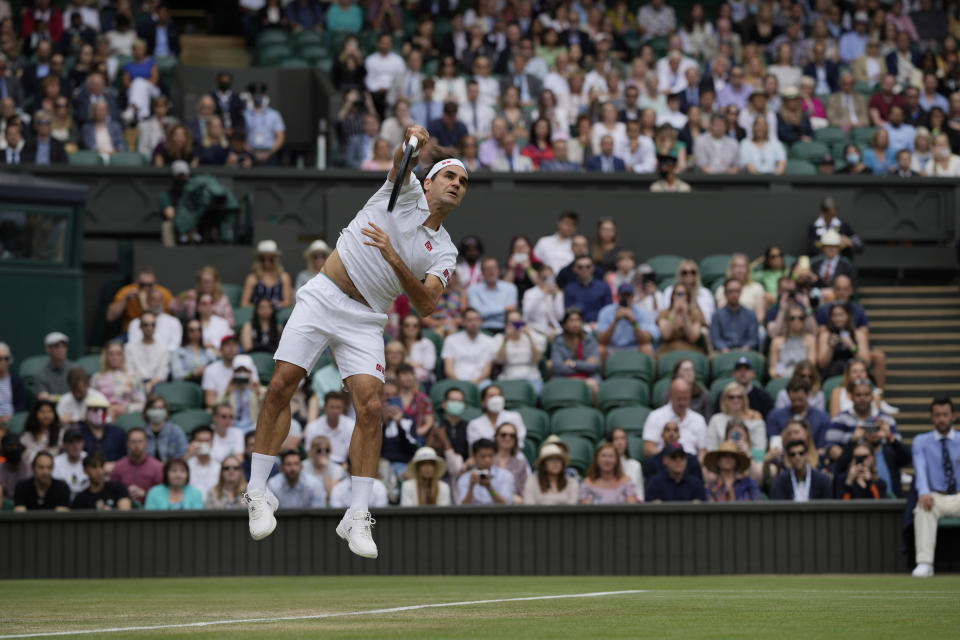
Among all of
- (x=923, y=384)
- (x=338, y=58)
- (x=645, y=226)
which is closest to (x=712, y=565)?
(x=923, y=384)

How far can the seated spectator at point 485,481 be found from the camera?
13828 mm

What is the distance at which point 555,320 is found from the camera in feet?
55.4

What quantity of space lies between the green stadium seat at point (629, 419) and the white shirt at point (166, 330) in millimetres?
4394

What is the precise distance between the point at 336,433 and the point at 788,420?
14.1ft

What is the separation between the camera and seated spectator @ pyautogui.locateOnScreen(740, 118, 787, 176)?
20.1 meters

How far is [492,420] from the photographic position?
14.7m

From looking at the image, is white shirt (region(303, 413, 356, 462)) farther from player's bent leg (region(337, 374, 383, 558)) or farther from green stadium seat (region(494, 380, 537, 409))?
player's bent leg (region(337, 374, 383, 558))

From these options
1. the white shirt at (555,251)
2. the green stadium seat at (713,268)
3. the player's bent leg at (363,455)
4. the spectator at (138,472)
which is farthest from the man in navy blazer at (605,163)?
the player's bent leg at (363,455)

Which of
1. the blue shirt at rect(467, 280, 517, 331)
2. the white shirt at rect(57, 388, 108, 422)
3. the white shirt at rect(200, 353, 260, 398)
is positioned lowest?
the white shirt at rect(57, 388, 108, 422)

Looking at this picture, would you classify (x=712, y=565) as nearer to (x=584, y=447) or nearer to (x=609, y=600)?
(x=584, y=447)

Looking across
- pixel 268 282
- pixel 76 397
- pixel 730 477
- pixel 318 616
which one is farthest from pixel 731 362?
pixel 318 616

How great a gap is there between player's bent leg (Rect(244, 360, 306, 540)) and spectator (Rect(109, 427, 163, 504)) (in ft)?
19.3

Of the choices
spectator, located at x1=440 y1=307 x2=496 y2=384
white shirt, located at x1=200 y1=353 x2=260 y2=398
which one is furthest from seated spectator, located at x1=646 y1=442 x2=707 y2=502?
white shirt, located at x1=200 y1=353 x2=260 y2=398

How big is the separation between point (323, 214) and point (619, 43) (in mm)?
6613
